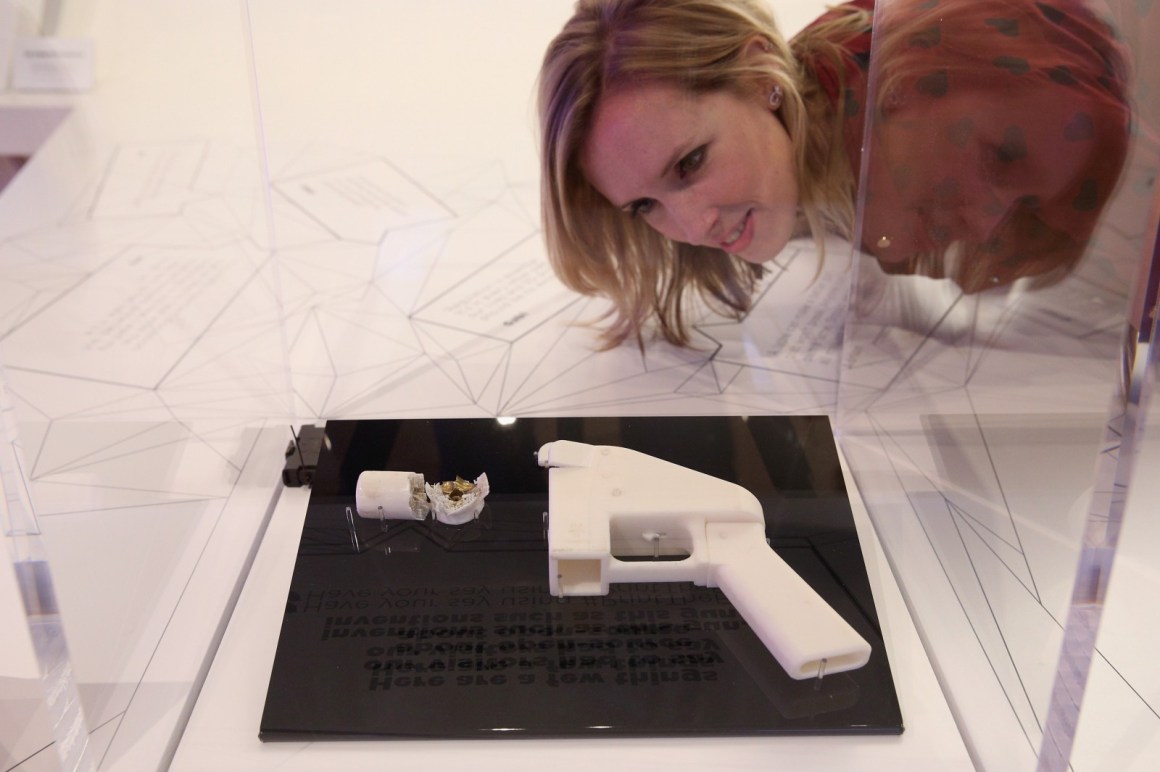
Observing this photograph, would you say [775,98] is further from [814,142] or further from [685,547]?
[685,547]

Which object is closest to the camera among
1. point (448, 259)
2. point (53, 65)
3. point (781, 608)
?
point (781, 608)

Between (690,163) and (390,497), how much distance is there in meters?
0.58

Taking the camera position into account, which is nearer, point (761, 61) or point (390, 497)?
point (390, 497)

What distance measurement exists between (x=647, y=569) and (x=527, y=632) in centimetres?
15

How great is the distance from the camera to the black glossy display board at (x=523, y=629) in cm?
106

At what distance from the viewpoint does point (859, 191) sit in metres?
1.48

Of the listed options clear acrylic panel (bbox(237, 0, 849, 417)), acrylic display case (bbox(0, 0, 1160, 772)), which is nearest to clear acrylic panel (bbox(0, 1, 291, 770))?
→ acrylic display case (bbox(0, 0, 1160, 772))

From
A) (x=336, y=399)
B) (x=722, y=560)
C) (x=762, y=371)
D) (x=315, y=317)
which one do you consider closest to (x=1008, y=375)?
(x=722, y=560)

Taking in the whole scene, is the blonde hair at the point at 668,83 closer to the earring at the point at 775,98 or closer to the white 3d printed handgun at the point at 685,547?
the earring at the point at 775,98

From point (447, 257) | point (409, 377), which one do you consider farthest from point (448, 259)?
point (409, 377)

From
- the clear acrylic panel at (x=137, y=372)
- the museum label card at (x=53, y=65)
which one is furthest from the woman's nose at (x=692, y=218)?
the museum label card at (x=53, y=65)

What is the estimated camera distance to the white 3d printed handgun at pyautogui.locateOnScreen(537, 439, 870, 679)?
43.0 inches

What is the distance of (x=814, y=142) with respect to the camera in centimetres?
155

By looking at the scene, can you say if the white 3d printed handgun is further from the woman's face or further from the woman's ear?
the woman's ear
